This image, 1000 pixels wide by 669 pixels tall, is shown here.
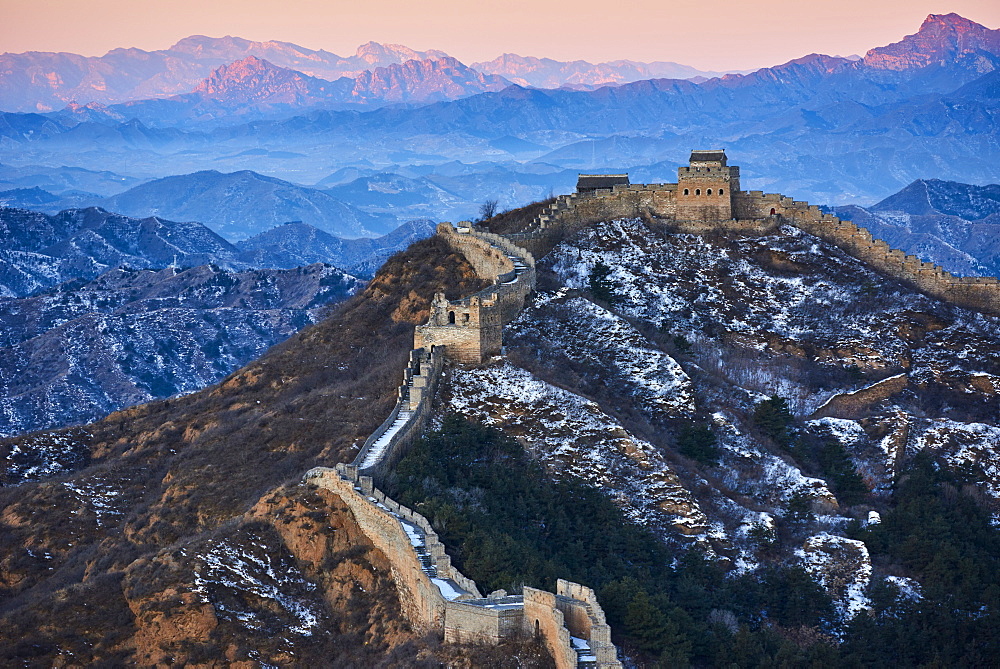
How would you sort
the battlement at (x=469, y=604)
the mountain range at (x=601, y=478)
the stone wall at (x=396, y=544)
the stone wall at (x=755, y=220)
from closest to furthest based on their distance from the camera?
the battlement at (x=469, y=604) < the stone wall at (x=396, y=544) < the mountain range at (x=601, y=478) < the stone wall at (x=755, y=220)

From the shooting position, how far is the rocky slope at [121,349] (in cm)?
15162

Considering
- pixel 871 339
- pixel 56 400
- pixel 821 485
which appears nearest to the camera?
pixel 821 485

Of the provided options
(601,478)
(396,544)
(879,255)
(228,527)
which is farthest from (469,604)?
(879,255)

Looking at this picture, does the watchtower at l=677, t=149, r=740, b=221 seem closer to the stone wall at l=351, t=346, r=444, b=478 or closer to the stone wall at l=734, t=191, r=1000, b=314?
the stone wall at l=734, t=191, r=1000, b=314

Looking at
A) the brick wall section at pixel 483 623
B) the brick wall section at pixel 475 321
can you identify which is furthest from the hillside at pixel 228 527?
the brick wall section at pixel 475 321

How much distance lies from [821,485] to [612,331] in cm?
1438

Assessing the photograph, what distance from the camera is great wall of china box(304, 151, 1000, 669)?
4244 cm

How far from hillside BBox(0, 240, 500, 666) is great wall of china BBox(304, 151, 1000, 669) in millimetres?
1202

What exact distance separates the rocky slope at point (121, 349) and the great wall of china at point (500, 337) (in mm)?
77647

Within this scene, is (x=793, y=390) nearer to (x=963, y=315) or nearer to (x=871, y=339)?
(x=871, y=339)

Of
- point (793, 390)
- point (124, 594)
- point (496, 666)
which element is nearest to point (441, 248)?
point (793, 390)

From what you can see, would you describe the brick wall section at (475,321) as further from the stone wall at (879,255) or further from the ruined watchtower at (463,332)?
the stone wall at (879,255)

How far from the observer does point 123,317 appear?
179 meters

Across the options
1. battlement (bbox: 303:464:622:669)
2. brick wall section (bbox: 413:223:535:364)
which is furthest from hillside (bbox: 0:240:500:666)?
brick wall section (bbox: 413:223:535:364)
